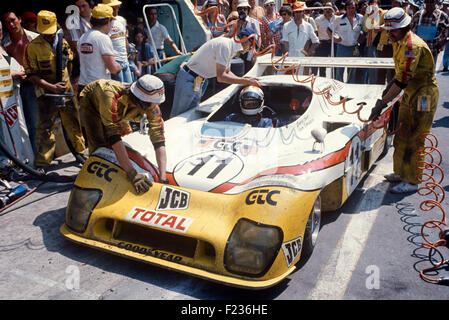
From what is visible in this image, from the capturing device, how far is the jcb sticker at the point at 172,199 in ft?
11.7

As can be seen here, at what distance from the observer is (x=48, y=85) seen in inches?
215

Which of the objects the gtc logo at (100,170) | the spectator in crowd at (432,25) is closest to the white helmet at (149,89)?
the gtc logo at (100,170)

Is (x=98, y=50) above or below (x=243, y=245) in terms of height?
above

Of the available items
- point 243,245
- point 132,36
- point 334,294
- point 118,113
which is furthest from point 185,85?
point 132,36

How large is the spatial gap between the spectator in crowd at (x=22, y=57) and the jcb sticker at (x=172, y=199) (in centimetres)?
329

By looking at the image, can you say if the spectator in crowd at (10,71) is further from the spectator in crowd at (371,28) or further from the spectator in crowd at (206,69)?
the spectator in crowd at (371,28)

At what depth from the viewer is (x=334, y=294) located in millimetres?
3246

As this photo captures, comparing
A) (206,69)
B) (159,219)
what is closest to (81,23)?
(206,69)

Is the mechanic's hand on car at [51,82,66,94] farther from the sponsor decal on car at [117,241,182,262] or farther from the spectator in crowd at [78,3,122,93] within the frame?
the sponsor decal on car at [117,241,182,262]

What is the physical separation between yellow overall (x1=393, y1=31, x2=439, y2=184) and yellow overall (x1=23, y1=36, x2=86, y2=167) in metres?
4.00

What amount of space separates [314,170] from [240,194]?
2.25ft

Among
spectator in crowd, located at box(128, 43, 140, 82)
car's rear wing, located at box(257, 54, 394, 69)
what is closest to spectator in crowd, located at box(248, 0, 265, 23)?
spectator in crowd, located at box(128, 43, 140, 82)

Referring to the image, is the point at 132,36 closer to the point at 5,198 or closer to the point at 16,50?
the point at 16,50

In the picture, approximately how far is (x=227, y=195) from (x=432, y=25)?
6717 millimetres
